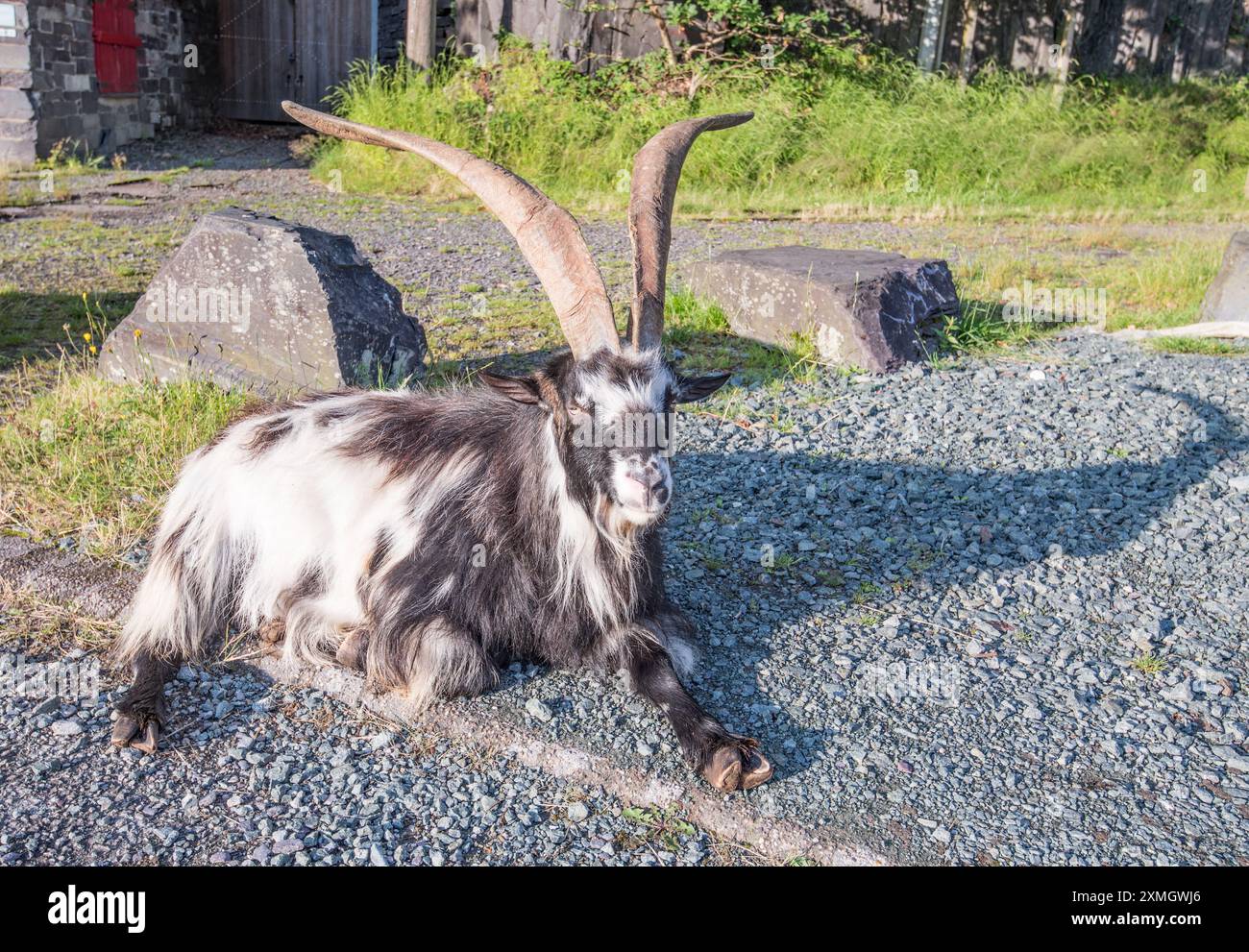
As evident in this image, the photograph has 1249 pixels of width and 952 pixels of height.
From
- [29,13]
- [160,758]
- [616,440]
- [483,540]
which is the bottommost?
[160,758]

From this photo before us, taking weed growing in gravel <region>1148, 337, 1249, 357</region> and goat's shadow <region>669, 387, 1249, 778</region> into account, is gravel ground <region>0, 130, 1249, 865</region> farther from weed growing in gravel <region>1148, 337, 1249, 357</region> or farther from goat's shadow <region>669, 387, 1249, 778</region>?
weed growing in gravel <region>1148, 337, 1249, 357</region>

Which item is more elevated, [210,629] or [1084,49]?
[1084,49]

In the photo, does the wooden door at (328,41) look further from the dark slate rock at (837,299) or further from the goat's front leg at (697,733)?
the goat's front leg at (697,733)

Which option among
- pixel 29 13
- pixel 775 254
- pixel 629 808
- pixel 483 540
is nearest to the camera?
pixel 629 808

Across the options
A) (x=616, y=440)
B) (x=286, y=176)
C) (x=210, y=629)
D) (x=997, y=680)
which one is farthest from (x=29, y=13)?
(x=997, y=680)

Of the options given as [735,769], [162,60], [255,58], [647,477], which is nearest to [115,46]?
[162,60]

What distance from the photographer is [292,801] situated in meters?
3.10

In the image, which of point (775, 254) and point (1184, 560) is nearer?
point (1184, 560)

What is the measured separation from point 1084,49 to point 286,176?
1135 cm

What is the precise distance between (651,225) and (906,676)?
181 centimetres

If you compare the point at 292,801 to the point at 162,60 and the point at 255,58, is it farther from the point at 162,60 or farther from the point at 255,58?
the point at 255,58

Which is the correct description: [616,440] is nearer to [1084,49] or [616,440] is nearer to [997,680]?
[997,680]

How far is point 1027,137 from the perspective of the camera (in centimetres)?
1332

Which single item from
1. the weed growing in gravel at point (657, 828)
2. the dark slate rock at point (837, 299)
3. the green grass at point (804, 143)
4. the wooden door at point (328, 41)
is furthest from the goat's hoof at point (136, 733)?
the wooden door at point (328, 41)
